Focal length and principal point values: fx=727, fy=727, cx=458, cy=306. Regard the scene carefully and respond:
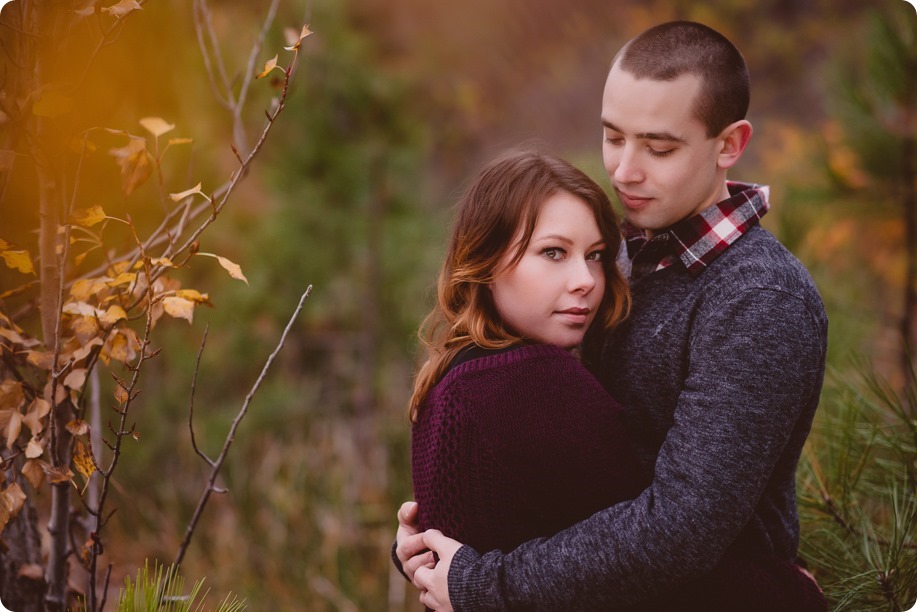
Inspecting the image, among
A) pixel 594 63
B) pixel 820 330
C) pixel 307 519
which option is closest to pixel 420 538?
pixel 820 330

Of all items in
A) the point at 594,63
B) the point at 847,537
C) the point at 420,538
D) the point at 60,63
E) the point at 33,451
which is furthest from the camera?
the point at 594,63

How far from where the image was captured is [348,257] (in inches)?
221

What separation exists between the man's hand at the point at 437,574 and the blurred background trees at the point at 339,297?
0.87 m

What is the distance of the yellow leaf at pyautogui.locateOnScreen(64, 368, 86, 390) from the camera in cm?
134

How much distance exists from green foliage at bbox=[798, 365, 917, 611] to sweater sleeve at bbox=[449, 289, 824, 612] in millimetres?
547

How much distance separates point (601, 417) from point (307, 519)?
3461mm

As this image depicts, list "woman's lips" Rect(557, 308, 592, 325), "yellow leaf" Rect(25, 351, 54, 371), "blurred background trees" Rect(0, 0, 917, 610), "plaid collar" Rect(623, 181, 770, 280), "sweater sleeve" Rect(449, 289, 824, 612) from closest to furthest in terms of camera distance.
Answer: "sweater sleeve" Rect(449, 289, 824, 612), "yellow leaf" Rect(25, 351, 54, 371), "plaid collar" Rect(623, 181, 770, 280), "woman's lips" Rect(557, 308, 592, 325), "blurred background trees" Rect(0, 0, 917, 610)

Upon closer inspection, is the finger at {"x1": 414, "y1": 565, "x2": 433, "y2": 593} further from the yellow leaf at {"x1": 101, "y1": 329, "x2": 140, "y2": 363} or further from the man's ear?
the man's ear

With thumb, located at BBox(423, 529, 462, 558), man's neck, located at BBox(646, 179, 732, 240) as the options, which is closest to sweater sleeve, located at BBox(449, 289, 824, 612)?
thumb, located at BBox(423, 529, 462, 558)

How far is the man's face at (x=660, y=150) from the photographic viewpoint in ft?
4.97

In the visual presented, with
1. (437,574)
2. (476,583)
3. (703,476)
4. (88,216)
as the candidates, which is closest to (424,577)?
(437,574)

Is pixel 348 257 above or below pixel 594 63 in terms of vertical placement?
below

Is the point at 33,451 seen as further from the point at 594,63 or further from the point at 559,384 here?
the point at 594,63

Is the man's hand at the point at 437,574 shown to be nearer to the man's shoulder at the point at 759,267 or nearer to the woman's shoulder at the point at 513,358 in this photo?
the woman's shoulder at the point at 513,358
